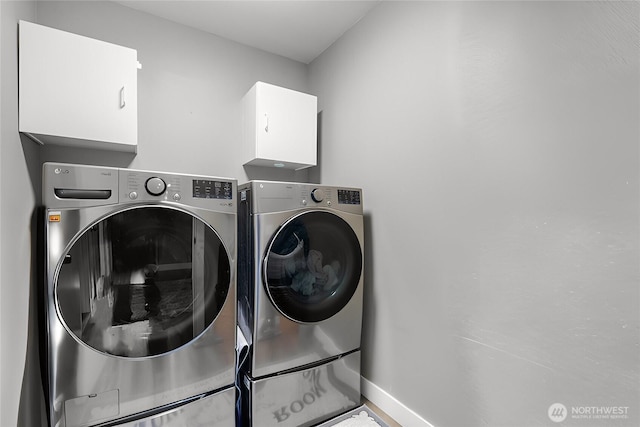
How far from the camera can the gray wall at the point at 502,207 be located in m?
0.92

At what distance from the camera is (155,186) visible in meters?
1.21

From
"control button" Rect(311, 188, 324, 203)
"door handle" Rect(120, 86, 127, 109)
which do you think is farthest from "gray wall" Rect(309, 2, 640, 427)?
"door handle" Rect(120, 86, 127, 109)

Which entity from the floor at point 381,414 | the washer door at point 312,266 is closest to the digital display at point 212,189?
the washer door at point 312,266

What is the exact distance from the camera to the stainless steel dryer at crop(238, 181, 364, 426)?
4.75ft

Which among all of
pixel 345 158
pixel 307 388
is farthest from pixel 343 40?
pixel 307 388

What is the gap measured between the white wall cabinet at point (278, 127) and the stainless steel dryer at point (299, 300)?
49 centimetres

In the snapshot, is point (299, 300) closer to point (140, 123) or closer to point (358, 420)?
point (358, 420)

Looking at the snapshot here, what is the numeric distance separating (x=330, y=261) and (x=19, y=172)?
4.70ft

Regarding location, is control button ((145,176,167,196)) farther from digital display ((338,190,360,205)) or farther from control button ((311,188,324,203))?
digital display ((338,190,360,205))

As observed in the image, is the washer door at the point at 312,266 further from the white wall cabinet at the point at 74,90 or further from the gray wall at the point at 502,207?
the white wall cabinet at the point at 74,90

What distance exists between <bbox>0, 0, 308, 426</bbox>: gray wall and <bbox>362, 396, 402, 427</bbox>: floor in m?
1.65

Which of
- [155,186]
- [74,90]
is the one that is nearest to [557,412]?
[155,186]

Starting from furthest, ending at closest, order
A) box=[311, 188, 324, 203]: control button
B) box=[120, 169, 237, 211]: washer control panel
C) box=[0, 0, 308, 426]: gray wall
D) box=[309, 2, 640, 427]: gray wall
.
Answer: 1. box=[311, 188, 324, 203]: control button
2. box=[120, 169, 237, 211]: washer control panel
3. box=[0, 0, 308, 426]: gray wall
4. box=[309, 2, 640, 427]: gray wall

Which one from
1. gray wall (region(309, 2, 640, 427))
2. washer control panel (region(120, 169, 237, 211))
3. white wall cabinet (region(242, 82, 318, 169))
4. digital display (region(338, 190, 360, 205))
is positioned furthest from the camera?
white wall cabinet (region(242, 82, 318, 169))
